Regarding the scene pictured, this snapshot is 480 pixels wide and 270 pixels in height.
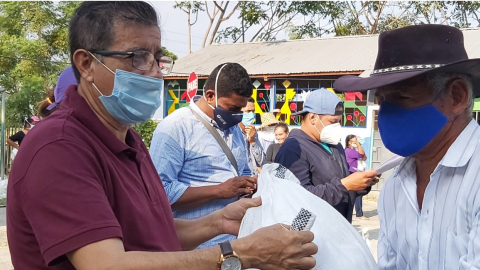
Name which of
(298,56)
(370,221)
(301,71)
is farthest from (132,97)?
(298,56)

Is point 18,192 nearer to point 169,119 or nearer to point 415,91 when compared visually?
point 415,91

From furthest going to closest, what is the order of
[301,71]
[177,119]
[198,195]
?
1. [301,71]
2. [177,119]
3. [198,195]

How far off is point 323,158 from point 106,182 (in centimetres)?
240

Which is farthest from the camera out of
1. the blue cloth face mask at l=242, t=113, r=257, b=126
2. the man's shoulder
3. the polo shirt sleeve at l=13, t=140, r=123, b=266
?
the blue cloth face mask at l=242, t=113, r=257, b=126

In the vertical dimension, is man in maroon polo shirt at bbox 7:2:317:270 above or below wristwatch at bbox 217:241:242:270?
above

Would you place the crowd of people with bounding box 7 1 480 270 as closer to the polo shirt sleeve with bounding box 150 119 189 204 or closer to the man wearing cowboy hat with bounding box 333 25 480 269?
the man wearing cowboy hat with bounding box 333 25 480 269

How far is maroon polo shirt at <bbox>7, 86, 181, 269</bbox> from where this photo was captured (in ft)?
5.05

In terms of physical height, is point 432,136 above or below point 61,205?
above

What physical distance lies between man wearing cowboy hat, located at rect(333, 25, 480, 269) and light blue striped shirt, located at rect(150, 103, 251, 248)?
1.47 m

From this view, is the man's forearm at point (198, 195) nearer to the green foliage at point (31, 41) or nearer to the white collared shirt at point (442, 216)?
the white collared shirt at point (442, 216)

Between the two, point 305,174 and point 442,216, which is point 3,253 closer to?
point 305,174

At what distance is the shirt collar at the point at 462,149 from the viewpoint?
181 centimetres

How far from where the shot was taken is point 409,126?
1970mm

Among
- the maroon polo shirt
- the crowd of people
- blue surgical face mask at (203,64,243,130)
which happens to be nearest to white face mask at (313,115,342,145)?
blue surgical face mask at (203,64,243,130)
